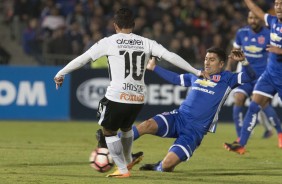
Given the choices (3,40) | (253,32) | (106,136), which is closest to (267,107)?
(253,32)

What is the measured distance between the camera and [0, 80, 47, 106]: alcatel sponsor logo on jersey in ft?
62.7

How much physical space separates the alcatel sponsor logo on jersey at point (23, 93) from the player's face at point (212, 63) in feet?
30.8

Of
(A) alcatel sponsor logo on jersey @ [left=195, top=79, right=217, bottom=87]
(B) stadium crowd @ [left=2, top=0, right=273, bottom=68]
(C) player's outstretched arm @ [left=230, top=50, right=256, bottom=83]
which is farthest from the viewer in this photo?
(B) stadium crowd @ [left=2, top=0, right=273, bottom=68]

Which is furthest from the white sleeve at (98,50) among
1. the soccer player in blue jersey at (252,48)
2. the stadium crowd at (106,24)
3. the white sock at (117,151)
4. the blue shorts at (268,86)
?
the stadium crowd at (106,24)

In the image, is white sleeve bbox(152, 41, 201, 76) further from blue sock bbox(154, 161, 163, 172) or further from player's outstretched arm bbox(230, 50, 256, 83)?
blue sock bbox(154, 161, 163, 172)

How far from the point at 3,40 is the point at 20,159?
1137cm

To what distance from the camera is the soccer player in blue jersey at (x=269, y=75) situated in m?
11.8

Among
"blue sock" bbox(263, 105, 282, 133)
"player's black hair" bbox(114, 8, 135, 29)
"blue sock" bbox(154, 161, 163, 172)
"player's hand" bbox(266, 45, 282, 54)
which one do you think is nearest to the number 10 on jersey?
"player's black hair" bbox(114, 8, 135, 29)

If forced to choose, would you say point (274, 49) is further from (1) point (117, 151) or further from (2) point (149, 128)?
(1) point (117, 151)

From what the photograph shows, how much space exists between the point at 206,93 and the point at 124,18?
178 cm

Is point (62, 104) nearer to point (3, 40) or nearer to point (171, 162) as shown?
point (3, 40)

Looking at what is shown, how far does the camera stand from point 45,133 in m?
15.9

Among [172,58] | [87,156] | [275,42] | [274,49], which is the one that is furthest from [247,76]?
[87,156]

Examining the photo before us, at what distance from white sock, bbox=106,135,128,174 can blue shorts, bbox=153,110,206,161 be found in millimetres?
842
